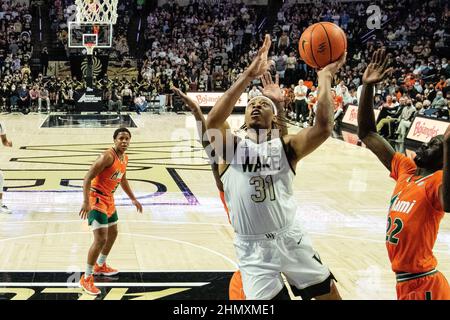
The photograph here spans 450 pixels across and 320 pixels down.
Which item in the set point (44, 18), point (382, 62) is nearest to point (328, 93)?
point (382, 62)

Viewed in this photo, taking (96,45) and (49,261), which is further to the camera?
(96,45)

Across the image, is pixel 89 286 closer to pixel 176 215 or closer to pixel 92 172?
pixel 92 172

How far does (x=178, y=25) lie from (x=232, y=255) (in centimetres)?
2847

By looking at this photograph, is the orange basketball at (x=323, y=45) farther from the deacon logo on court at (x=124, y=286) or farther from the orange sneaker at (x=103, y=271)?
the orange sneaker at (x=103, y=271)

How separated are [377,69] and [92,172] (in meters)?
3.25

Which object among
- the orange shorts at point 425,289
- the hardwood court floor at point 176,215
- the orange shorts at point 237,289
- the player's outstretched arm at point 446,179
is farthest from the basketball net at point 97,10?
the player's outstretched arm at point 446,179

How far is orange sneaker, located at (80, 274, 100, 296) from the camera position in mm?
6185

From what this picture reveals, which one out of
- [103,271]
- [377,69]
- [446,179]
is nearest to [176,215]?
[103,271]

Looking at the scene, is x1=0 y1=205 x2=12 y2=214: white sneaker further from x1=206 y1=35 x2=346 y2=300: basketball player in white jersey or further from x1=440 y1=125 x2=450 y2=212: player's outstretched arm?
x1=440 y1=125 x2=450 y2=212: player's outstretched arm

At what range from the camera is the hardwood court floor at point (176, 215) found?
719 cm

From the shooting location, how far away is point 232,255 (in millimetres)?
7527

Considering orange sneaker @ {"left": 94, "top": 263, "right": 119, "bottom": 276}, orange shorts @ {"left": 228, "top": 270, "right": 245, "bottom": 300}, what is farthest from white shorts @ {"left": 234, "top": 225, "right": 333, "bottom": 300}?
orange sneaker @ {"left": 94, "top": 263, "right": 119, "bottom": 276}

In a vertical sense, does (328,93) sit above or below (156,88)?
above

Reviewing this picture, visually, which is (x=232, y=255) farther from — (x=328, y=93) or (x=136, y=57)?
(x=136, y=57)
